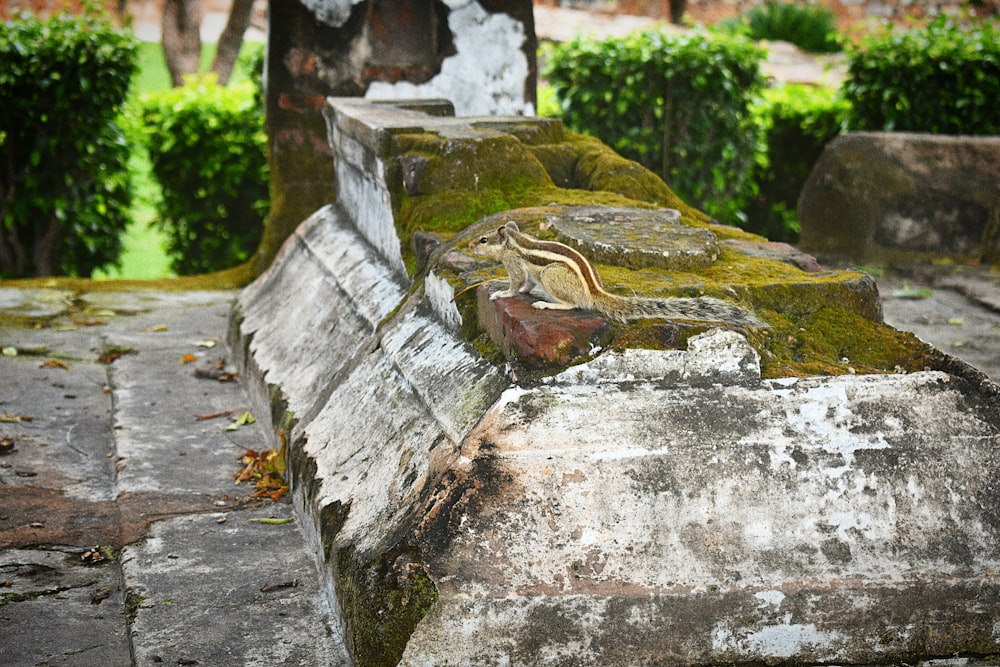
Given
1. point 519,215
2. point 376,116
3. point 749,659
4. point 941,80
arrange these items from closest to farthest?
point 749,659, point 519,215, point 376,116, point 941,80

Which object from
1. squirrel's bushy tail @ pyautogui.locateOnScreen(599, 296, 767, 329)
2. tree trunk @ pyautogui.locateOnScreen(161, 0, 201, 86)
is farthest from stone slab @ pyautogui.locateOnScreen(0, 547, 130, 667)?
tree trunk @ pyautogui.locateOnScreen(161, 0, 201, 86)

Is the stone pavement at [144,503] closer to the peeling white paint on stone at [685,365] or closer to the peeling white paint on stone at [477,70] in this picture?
the peeling white paint on stone at [685,365]

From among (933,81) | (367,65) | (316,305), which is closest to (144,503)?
(316,305)

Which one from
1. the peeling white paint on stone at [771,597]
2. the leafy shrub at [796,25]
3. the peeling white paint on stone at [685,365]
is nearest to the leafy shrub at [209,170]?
the peeling white paint on stone at [685,365]

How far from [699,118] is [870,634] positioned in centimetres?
502

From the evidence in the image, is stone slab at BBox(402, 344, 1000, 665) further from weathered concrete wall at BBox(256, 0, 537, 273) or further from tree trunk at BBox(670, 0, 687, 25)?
tree trunk at BBox(670, 0, 687, 25)

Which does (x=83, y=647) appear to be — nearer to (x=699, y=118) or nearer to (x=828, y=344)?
(x=828, y=344)

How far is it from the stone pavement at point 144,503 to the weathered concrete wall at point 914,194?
889mm

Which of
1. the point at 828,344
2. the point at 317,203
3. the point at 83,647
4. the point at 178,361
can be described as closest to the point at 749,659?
the point at 828,344

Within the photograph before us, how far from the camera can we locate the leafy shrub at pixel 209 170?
7.07 m

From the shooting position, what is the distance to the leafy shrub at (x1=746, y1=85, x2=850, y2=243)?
7555mm

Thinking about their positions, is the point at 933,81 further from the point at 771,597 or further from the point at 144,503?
the point at 144,503

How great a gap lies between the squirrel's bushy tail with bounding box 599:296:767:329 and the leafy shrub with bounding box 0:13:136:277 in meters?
4.73

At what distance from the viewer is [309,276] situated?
4.49m
